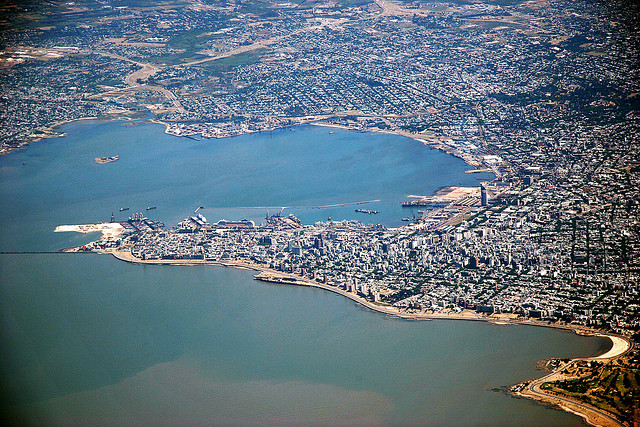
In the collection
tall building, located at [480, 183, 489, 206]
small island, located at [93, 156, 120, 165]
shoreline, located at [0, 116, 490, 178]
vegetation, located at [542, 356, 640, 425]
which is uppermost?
vegetation, located at [542, 356, 640, 425]

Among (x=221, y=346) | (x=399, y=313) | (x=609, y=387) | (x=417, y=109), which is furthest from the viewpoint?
(x=417, y=109)

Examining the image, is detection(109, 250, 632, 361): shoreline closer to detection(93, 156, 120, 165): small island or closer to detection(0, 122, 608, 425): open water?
detection(0, 122, 608, 425): open water

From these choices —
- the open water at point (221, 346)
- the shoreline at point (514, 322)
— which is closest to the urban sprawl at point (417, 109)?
the shoreline at point (514, 322)

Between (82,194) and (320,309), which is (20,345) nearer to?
(320,309)

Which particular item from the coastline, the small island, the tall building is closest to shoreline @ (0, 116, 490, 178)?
the coastline

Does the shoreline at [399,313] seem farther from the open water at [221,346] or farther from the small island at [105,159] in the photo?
the small island at [105,159]

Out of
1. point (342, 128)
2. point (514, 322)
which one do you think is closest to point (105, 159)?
point (342, 128)

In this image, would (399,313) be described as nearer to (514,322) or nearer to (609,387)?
(514,322)
